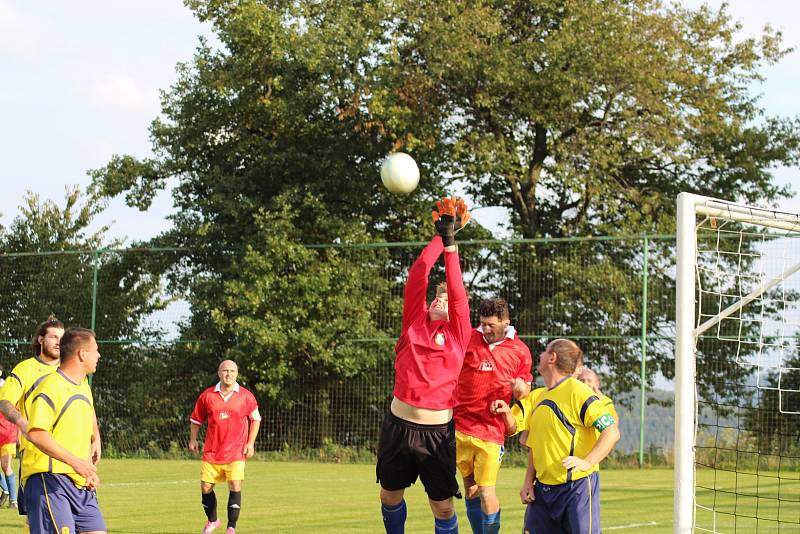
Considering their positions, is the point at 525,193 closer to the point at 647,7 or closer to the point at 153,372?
the point at 647,7

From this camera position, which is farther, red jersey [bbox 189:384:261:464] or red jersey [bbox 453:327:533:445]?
red jersey [bbox 189:384:261:464]

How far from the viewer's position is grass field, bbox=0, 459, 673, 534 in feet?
34.2

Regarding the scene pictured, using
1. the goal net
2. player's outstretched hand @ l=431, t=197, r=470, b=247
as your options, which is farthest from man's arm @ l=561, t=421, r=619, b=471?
the goal net

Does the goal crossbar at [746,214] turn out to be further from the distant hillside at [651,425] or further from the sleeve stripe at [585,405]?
the distant hillside at [651,425]

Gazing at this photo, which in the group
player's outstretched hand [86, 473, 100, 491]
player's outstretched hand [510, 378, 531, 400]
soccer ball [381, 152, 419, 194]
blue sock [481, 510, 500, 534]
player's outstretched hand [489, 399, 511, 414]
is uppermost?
soccer ball [381, 152, 419, 194]

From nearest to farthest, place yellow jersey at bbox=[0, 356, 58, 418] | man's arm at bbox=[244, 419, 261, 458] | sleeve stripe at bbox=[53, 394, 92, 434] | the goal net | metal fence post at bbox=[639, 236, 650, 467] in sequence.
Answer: sleeve stripe at bbox=[53, 394, 92, 434] < yellow jersey at bbox=[0, 356, 58, 418] < man's arm at bbox=[244, 419, 261, 458] < the goal net < metal fence post at bbox=[639, 236, 650, 467]

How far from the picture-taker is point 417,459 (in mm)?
7293

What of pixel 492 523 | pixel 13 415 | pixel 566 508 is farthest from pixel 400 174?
pixel 566 508

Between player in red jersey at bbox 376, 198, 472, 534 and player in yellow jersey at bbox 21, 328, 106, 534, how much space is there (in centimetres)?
211

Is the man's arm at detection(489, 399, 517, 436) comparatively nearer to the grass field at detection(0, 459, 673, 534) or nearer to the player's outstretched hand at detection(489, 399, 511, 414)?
the player's outstretched hand at detection(489, 399, 511, 414)

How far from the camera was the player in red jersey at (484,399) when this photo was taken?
8.39 m

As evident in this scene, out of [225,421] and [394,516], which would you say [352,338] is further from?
[394,516]

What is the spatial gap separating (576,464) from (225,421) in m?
5.95

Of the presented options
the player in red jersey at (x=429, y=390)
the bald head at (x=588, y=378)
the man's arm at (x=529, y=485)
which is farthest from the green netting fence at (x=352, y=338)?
the man's arm at (x=529, y=485)
